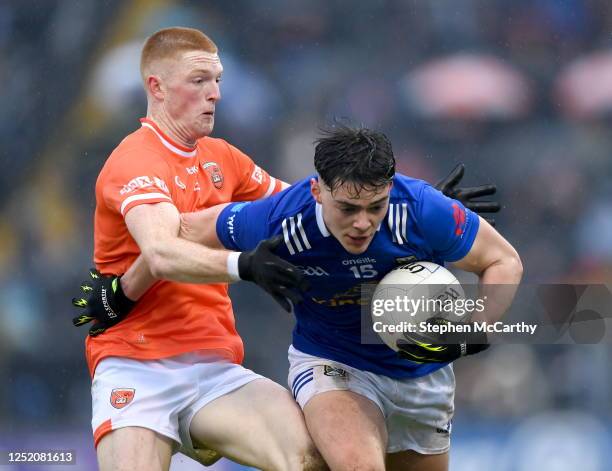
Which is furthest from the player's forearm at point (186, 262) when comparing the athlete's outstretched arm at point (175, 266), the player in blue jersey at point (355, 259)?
the player in blue jersey at point (355, 259)

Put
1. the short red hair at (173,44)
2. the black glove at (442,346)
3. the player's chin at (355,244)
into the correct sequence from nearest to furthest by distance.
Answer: the player's chin at (355,244) < the black glove at (442,346) < the short red hair at (173,44)

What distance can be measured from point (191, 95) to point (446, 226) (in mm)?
1441

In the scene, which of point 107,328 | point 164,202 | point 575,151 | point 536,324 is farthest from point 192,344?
point 575,151

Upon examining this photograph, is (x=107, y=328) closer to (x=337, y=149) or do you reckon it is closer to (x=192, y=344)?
(x=192, y=344)

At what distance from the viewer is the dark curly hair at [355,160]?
13.5 ft

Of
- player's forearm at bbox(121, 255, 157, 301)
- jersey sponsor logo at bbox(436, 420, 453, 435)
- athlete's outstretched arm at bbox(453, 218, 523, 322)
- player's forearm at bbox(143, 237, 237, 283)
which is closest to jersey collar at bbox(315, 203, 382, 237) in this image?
player's forearm at bbox(143, 237, 237, 283)

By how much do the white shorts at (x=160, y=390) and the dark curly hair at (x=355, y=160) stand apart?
1.19 meters

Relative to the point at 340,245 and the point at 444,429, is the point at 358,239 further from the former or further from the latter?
the point at 444,429

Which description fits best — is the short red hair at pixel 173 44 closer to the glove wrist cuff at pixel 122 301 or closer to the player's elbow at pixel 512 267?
the glove wrist cuff at pixel 122 301

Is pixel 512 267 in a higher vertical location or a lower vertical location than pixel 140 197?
lower

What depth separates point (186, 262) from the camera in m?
4.27

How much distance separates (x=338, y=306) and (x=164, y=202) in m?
0.87

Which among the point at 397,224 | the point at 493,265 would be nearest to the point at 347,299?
the point at 397,224

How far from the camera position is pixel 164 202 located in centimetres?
459
